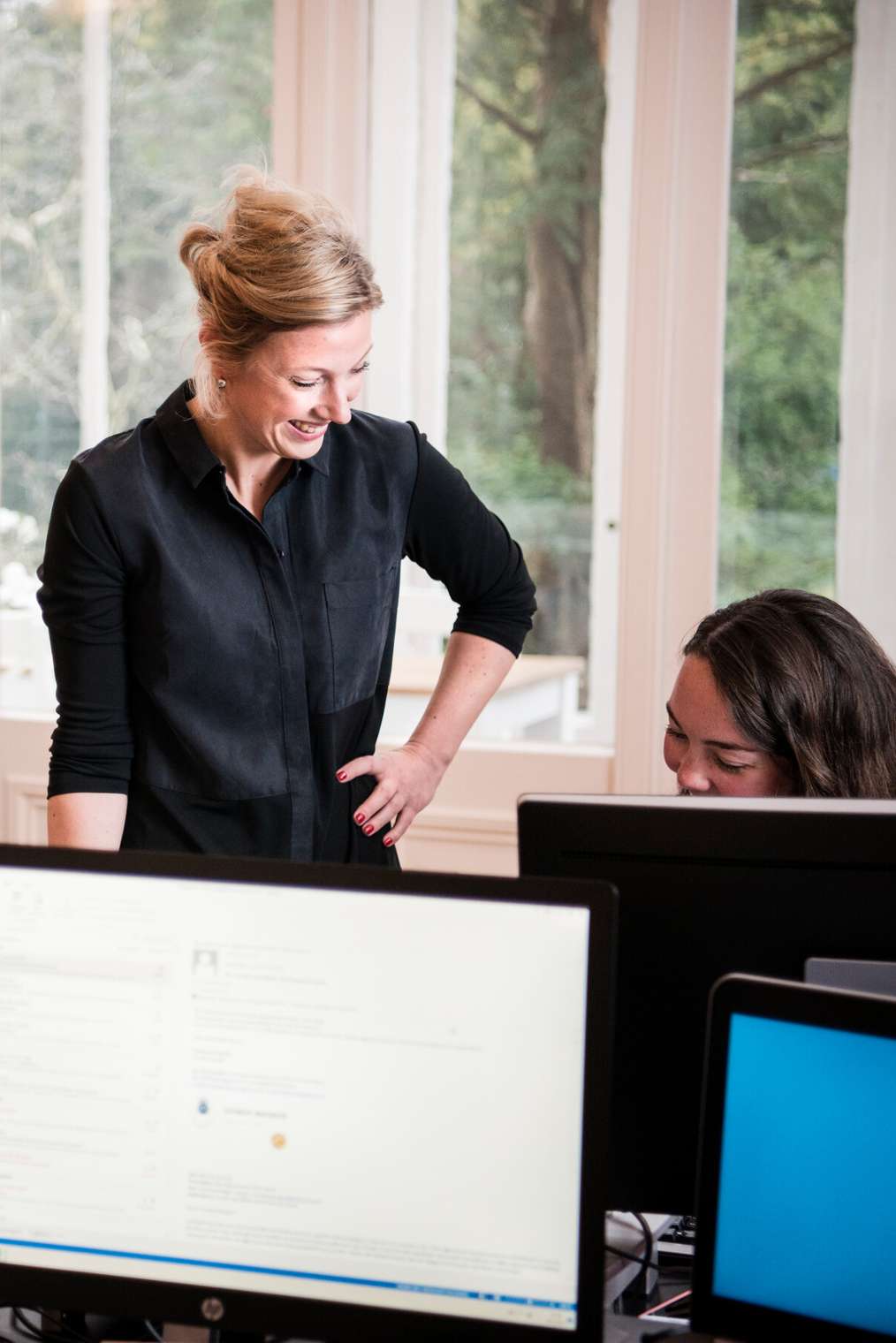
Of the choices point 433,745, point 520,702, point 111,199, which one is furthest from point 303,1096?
point 111,199

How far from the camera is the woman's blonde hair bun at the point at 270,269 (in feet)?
5.29

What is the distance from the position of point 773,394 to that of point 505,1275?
96.6 inches

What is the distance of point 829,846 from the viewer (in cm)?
107

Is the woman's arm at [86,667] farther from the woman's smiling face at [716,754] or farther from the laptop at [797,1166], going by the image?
the laptop at [797,1166]

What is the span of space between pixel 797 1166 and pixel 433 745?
1.21 m

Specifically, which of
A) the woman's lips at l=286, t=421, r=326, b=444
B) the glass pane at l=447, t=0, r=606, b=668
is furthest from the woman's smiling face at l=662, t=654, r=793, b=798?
the glass pane at l=447, t=0, r=606, b=668

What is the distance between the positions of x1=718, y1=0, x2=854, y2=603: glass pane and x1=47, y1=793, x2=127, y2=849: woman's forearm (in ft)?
5.78

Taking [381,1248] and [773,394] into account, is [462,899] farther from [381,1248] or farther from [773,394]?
[773,394]

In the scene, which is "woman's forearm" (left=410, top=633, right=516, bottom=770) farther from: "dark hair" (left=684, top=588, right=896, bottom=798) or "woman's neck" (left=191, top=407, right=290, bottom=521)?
"dark hair" (left=684, top=588, right=896, bottom=798)

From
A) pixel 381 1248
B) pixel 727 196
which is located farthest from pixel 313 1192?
Answer: pixel 727 196

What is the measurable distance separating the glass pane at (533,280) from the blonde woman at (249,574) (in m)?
1.32

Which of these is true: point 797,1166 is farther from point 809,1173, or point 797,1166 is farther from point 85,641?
point 85,641

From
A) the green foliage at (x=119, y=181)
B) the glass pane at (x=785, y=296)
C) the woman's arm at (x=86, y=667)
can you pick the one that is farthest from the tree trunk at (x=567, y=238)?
the woman's arm at (x=86, y=667)

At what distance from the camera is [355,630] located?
1.87m
